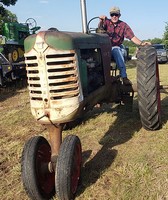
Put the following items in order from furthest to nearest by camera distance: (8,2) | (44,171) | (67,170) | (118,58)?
1. (8,2)
2. (118,58)
3. (44,171)
4. (67,170)

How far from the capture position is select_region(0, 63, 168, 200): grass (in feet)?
10.3

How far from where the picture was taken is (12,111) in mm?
7133

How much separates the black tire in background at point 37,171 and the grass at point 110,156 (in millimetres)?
273

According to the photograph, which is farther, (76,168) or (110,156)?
(110,156)

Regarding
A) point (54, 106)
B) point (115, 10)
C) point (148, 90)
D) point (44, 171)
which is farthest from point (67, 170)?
point (115, 10)

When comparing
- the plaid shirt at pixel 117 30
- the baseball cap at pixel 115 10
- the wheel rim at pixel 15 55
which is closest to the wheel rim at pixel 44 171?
the plaid shirt at pixel 117 30

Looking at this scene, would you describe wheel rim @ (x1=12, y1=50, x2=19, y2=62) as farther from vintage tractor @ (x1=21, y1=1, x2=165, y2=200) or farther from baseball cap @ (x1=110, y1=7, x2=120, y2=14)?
vintage tractor @ (x1=21, y1=1, x2=165, y2=200)

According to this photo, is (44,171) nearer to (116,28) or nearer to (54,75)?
(54,75)

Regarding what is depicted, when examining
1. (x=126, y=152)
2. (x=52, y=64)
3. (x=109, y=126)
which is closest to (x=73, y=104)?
(x=52, y=64)

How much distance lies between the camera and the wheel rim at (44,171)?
305 cm

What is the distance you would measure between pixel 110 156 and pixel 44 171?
108 cm

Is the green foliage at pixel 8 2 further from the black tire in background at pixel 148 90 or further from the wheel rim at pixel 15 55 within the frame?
the black tire in background at pixel 148 90

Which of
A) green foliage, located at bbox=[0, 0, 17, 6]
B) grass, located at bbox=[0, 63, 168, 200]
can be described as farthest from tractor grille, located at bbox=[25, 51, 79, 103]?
green foliage, located at bbox=[0, 0, 17, 6]

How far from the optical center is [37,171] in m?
3.00
